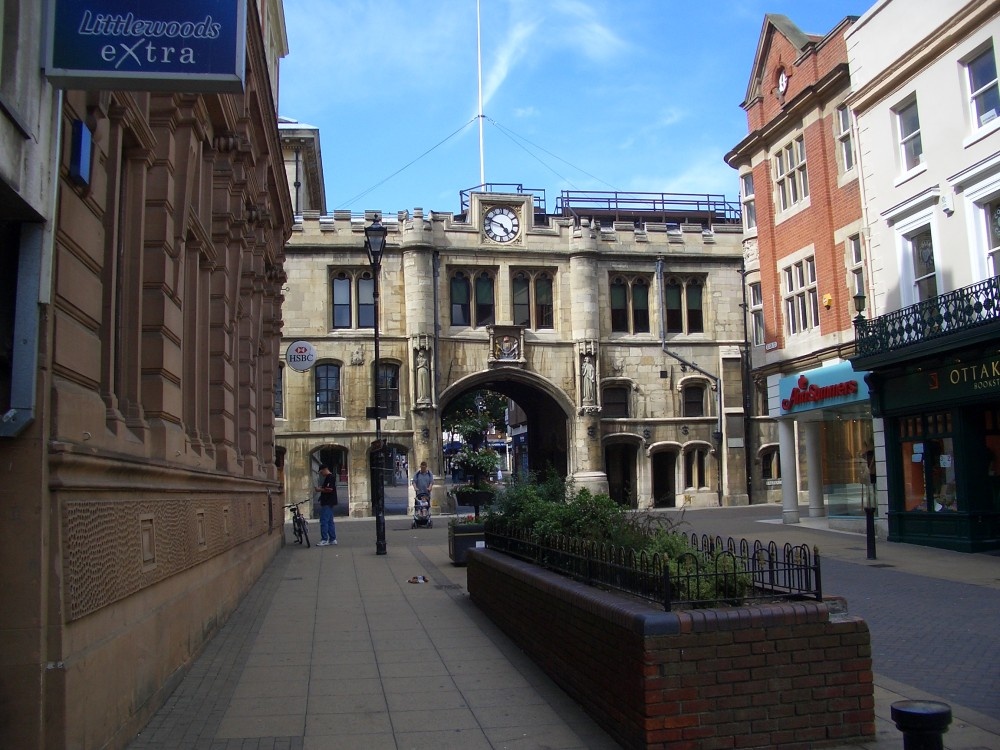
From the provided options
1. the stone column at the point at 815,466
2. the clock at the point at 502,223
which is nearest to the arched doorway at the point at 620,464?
the clock at the point at 502,223

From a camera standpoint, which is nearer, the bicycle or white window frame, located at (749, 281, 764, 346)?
the bicycle

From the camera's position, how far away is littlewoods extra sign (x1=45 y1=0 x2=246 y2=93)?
5.24m

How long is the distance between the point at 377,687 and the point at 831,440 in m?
19.5

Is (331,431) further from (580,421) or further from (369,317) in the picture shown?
(580,421)

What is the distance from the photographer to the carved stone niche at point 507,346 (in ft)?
131

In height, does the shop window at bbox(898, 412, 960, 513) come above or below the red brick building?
below

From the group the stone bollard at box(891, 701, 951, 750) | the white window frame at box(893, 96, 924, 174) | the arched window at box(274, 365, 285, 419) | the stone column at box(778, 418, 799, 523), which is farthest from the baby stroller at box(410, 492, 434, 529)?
the stone bollard at box(891, 701, 951, 750)

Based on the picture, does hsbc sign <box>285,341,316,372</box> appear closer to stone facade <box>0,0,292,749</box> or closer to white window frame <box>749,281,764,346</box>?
stone facade <box>0,0,292,749</box>

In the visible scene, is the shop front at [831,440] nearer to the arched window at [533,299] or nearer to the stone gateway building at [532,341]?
the stone gateway building at [532,341]

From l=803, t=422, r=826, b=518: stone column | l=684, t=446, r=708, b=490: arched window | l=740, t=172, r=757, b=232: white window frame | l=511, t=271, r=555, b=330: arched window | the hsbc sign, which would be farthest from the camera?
l=684, t=446, r=708, b=490: arched window

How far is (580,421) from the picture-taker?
40.1 metres

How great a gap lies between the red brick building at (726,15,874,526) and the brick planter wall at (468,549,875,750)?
16.7m

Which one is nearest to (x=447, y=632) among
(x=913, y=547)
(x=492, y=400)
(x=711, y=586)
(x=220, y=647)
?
(x=220, y=647)

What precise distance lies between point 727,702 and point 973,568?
37.1 ft
